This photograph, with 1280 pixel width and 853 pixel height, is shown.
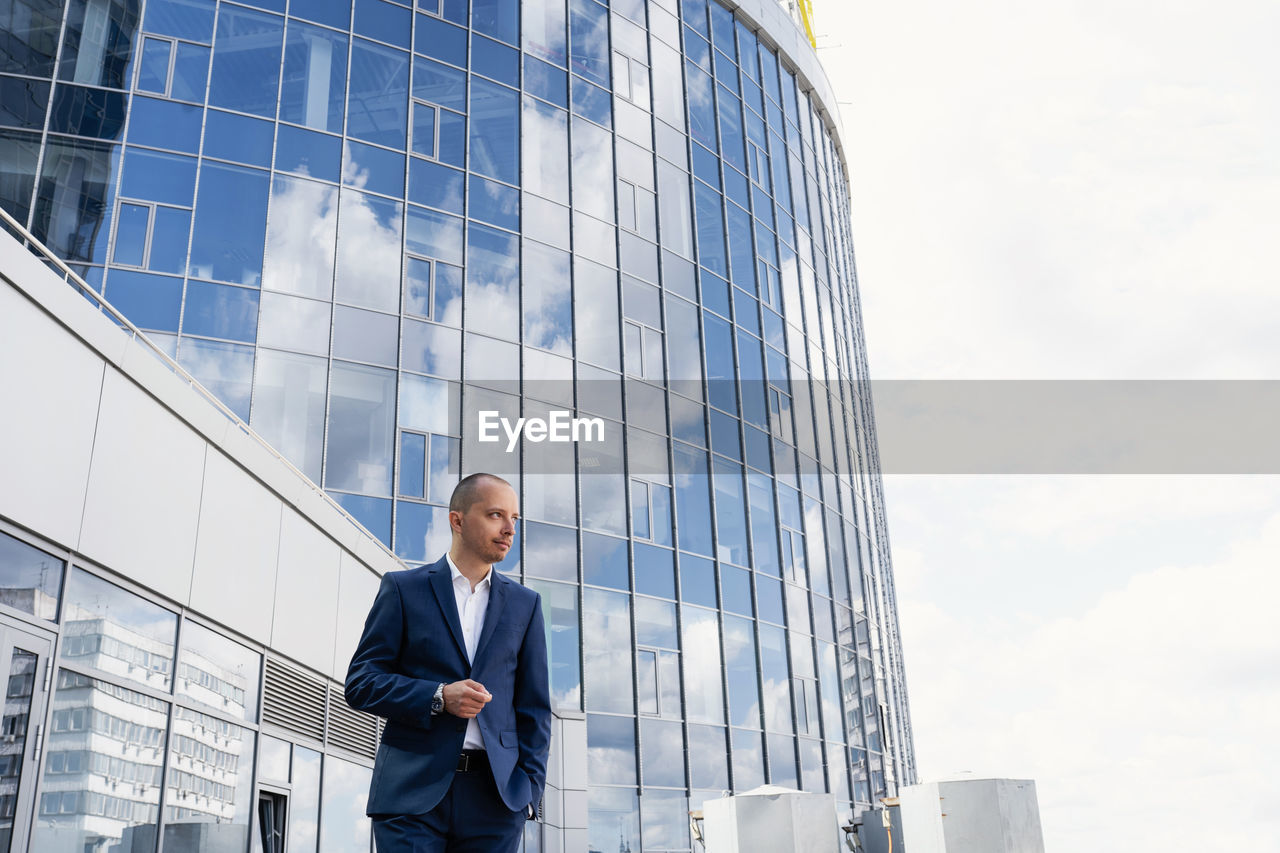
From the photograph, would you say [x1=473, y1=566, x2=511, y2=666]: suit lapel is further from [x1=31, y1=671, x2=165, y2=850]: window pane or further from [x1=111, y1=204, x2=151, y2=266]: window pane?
[x1=111, y1=204, x2=151, y2=266]: window pane

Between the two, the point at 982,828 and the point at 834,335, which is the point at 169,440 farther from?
the point at 834,335

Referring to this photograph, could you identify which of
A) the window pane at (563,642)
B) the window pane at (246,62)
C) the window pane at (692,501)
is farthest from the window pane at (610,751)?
the window pane at (246,62)

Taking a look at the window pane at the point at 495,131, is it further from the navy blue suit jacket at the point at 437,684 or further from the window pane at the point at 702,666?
the navy blue suit jacket at the point at 437,684

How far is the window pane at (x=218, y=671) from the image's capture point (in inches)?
378

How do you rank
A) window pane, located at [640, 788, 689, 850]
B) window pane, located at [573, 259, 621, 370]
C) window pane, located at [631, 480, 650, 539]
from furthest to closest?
window pane, located at [573, 259, 621, 370] → window pane, located at [631, 480, 650, 539] → window pane, located at [640, 788, 689, 850]

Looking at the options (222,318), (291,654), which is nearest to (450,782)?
(291,654)

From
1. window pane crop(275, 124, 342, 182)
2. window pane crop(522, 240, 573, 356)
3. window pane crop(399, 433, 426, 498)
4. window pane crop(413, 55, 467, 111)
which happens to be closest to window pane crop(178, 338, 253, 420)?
window pane crop(399, 433, 426, 498)

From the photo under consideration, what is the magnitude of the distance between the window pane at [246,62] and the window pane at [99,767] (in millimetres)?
14643

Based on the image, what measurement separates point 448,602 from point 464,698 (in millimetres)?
387

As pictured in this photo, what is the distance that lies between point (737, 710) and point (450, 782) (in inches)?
850

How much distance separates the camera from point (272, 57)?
70.7ft

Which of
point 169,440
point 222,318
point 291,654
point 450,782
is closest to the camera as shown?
point 450,782

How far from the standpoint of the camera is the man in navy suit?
352cm

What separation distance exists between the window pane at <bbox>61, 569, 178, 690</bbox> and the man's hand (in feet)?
17.5
